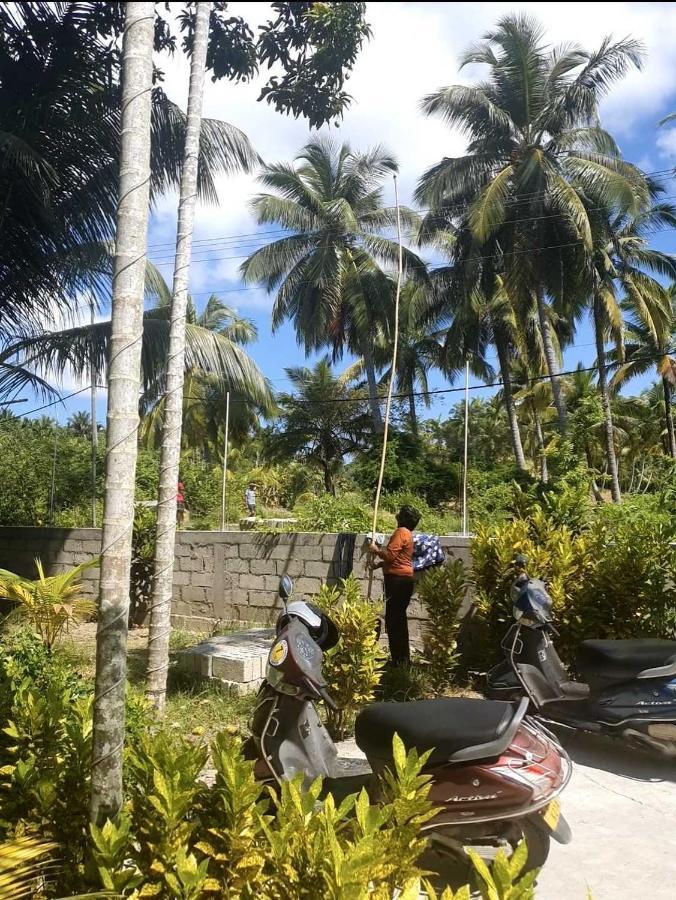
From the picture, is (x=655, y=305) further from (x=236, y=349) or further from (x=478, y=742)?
(x=478, y=742)

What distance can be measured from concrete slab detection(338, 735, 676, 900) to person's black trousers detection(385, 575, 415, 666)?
1450 mm

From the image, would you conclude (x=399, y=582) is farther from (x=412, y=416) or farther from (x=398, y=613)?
(x=412, y=416)

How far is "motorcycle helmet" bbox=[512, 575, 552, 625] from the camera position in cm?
524

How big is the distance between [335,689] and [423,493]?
14394 mm

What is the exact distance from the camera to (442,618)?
6297 mm

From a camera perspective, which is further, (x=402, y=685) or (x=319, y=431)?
(x=319, y=431)

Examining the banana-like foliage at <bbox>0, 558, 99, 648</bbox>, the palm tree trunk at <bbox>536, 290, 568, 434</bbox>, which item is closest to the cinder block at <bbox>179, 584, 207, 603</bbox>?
the banana-like foliage at <bbox>0, 558, 99, 648</bbox>

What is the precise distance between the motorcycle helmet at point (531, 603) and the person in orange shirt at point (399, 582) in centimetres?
139

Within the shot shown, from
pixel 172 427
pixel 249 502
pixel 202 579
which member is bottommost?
pixel 202 579

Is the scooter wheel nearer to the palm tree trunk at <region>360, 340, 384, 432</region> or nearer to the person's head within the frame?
the person's head

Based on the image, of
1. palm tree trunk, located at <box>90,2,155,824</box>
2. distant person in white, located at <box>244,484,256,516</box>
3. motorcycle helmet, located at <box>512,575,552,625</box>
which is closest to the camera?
palm tree trunk, located at <box>90,2,155,824</box>

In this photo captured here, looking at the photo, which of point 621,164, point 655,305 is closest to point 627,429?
point 655,305

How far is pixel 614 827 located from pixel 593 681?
1.02 meters

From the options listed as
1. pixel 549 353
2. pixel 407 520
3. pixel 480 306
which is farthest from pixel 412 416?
pixel 407 520
